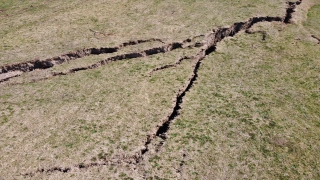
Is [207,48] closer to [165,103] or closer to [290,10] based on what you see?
[165,103]

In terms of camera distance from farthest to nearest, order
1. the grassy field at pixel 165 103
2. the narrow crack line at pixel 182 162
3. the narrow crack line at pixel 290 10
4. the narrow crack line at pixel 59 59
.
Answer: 1. the narrow crack line at pixel 290 10
2. the narrow crack line at pixel 59 59
3. the grassy field at pixel 165 103
4. the narrow crack line at pixel 182 162

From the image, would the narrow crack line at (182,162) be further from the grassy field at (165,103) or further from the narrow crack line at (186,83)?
the narrow crack line at (186,83)

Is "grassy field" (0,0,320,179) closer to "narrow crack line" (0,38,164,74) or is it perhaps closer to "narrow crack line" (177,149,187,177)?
"narrow crack line" (177,149,187,177)

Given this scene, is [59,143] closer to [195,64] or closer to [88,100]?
[88,100]

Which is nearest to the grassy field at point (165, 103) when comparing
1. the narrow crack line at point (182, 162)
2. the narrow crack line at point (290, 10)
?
the narrow crack line at point (182, 162)

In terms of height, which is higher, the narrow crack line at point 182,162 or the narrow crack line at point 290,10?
the narrow crack line at point 290,10

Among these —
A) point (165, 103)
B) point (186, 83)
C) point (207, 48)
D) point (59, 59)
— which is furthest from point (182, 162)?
point (59, 59)

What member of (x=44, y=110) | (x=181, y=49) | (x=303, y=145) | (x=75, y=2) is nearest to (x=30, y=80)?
(x=44, y=110)
